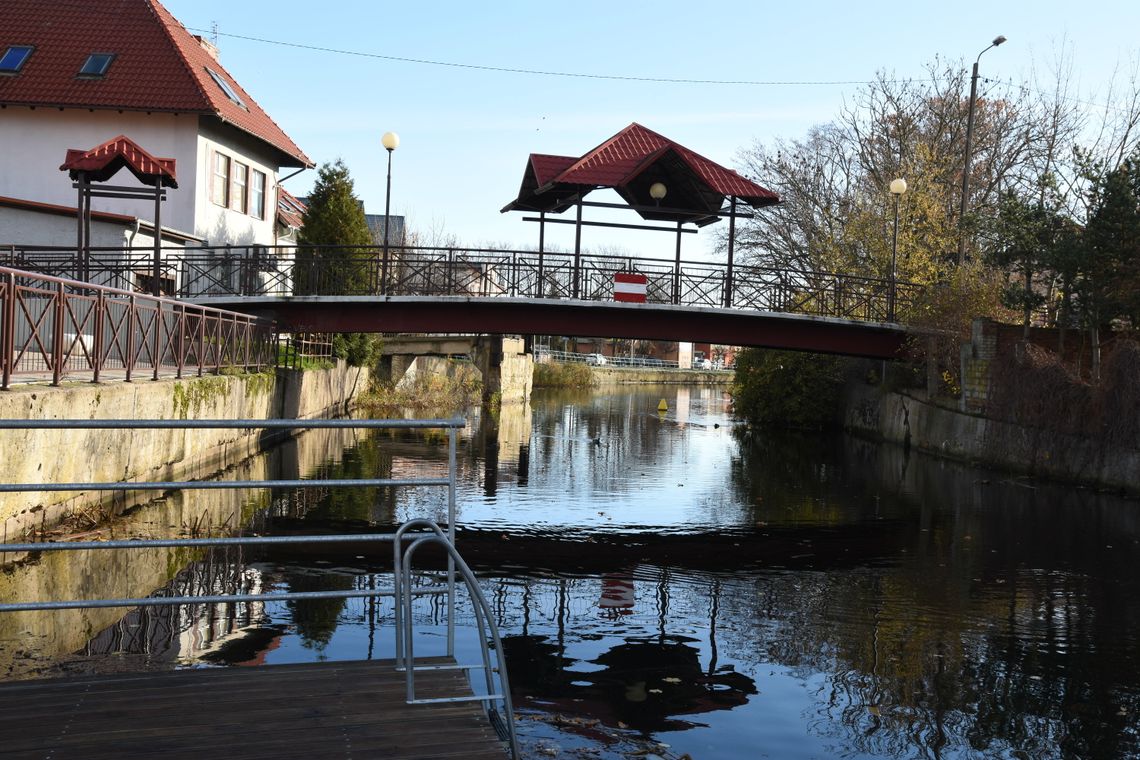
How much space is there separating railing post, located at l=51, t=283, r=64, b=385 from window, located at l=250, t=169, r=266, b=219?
77.6 ft

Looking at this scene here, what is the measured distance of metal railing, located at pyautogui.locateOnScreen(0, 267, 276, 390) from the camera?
12.5 metres

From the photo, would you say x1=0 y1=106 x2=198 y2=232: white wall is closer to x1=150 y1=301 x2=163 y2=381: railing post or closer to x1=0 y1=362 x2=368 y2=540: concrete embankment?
x1=0 y1=362 x2=368 y2=540: concrete embankment

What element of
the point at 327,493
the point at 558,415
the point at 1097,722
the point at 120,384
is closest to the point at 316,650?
the point at 1097,722

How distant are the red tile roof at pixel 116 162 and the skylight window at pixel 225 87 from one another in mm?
11327

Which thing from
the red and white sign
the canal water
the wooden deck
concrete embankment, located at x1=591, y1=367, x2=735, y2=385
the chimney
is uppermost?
the chimney

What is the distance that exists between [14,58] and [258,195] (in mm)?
7805

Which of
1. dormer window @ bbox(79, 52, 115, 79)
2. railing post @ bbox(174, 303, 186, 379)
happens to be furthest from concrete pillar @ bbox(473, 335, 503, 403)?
railing post @ bbox(174, 303, 186, 379)

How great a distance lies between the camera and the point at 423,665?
5.56 meters

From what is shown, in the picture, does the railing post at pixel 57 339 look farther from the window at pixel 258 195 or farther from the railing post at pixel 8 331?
the window at pixel 258 195

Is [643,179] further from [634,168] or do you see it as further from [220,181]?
[220,181]

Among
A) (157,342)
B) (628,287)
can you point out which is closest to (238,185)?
(628,287)

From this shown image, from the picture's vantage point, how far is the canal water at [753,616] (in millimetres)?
7352

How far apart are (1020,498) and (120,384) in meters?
14.0

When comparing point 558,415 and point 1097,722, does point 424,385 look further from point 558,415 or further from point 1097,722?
point 1097,722
